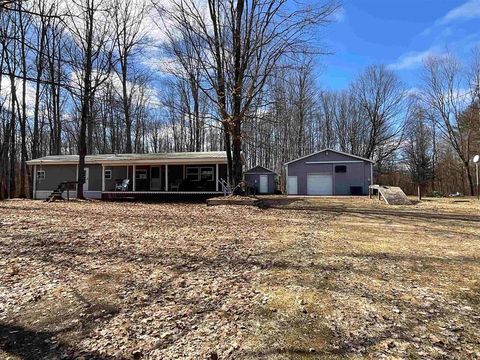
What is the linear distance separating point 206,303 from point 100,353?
51.8 inches

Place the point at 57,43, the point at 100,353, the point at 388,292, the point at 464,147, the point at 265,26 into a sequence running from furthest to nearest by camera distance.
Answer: the point at 464,147 → the point at 57,43 → the point at 265,26 → the point at 388,292 → the point at 100,353

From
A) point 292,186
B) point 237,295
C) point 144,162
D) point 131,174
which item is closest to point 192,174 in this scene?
point 144,162

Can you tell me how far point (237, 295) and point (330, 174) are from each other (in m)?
26.6

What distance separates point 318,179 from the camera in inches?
1193

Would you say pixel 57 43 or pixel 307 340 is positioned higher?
pixel 57 43

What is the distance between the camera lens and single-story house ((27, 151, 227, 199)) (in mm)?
21375

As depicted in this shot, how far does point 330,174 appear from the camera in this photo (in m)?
29.9

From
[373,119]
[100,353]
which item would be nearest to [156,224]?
[100,353]

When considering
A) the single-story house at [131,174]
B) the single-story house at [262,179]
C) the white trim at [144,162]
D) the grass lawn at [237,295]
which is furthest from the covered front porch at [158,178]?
the single-story house at [262,179]

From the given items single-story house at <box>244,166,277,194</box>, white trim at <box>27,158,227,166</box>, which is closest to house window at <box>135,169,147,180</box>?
white trim at <box>27,158,227,166</box>

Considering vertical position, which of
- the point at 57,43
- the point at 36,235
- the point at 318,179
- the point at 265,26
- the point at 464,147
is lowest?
the point at 36,235

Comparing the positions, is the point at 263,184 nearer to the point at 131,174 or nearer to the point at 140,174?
the point at 140,174

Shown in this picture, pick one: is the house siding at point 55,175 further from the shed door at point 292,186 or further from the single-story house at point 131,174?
the shed door at point 292,186

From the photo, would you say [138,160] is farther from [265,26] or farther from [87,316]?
[87,316]
